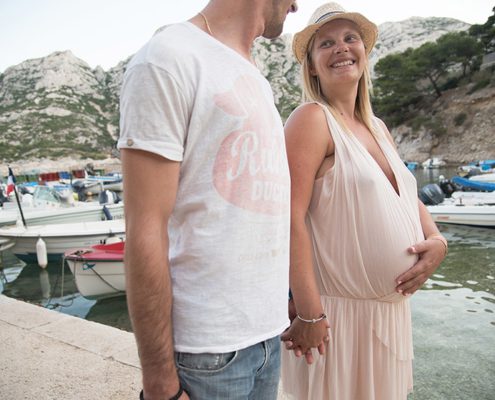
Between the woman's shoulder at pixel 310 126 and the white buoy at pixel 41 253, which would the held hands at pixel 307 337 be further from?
the white buoy at pixel 41 253

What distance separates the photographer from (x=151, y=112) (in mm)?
908

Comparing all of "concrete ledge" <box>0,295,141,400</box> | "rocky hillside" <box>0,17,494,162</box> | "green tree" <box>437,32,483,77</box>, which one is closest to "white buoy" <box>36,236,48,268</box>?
"concrete ledge" <box>0,295,141,400</box>

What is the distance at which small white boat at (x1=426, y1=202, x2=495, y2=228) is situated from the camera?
36.4 ft

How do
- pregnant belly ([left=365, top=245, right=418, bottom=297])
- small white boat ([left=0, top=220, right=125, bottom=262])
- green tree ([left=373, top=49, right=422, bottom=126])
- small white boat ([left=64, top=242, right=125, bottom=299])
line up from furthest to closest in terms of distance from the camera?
green tree ([left=373, top=49, right=422, bottom=126]) < small white boat ([left=0, top=220, right=125, bottom=262]) < small white boat ([left=64, top=242, right=125, bottom=299]) < pregnant belly ([left=365, top=245, right=418, bottom=297])

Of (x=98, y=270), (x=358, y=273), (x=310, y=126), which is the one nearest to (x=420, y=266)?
(x=358, y=273)

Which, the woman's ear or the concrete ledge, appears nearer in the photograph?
the woman's ear

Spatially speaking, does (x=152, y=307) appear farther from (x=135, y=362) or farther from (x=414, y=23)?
(x=414, y=23)

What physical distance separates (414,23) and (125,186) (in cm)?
11757

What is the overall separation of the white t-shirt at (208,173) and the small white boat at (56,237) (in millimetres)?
8750

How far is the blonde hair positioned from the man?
0.87m

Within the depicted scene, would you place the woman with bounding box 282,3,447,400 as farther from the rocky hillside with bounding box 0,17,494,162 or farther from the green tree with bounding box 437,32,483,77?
the rocky hillside with bounding box 0,17,494,162

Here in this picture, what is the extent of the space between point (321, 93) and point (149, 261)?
139cm

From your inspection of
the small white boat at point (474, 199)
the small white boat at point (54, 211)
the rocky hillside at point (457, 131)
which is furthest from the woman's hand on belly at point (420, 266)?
the rocky hillside at point (457, 131)

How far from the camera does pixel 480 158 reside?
3750cm
